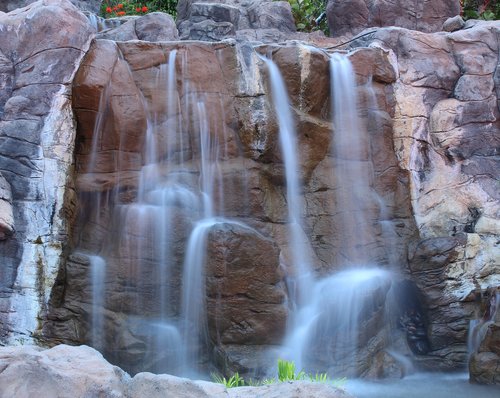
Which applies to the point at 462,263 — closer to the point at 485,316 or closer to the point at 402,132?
the point at 485,316

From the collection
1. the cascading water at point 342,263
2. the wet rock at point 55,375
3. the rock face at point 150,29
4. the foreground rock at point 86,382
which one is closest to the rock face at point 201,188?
Answer: the cascading water at point 342,263

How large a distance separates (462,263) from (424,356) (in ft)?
4.07

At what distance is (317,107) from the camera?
9375mm

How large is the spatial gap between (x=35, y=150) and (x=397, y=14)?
24.3 feet

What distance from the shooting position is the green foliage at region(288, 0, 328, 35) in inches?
574

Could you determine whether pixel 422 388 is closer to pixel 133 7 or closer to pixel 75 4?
pixel 75 4

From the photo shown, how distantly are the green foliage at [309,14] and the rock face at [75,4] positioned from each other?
4047 mm

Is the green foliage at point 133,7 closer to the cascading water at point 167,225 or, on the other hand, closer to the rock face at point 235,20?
the rock face at point 235,20

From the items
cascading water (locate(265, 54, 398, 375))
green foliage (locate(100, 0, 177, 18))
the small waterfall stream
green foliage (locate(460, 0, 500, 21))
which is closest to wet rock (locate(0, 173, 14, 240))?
the small waterfall stream

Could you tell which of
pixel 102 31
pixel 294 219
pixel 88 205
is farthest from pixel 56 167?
pixel 102 31

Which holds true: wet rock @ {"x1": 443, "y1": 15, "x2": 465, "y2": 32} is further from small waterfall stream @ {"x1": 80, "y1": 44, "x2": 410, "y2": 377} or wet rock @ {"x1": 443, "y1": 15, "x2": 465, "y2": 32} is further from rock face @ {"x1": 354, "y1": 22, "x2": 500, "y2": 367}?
small waterfall stream @ {"x1": 80, "y1": 44, "x2": 410, "y2": 377}

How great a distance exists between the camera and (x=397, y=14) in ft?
41.3

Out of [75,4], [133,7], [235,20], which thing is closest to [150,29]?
[235,20]

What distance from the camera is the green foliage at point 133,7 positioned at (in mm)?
14525
